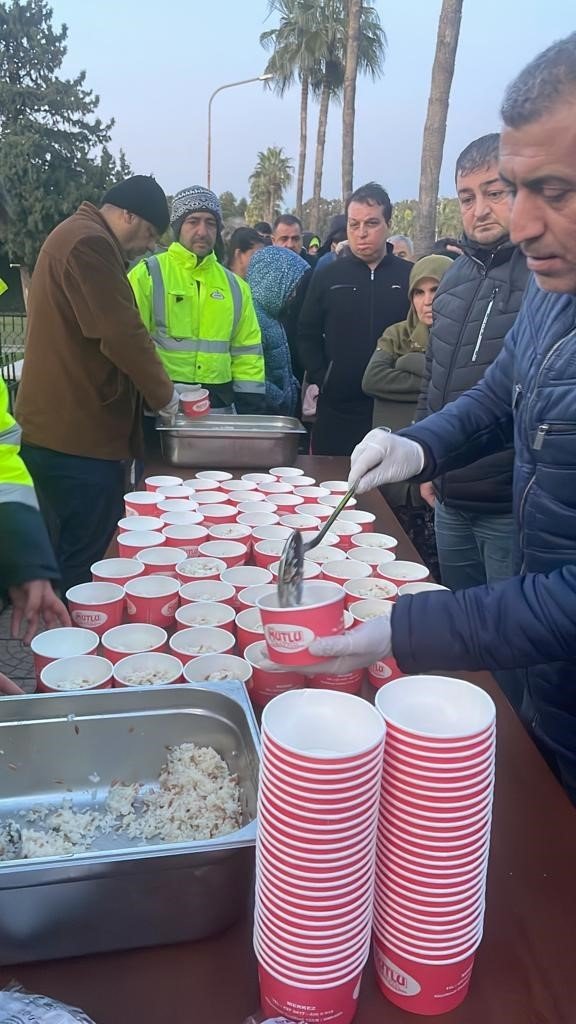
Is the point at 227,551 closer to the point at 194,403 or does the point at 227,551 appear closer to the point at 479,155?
the point at 194,403

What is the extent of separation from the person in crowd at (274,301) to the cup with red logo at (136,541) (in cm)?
268

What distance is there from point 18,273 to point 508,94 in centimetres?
2609

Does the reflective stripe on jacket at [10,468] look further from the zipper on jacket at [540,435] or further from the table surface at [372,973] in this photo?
the zipper on jacket at [540,435]

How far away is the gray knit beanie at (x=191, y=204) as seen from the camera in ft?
12.1

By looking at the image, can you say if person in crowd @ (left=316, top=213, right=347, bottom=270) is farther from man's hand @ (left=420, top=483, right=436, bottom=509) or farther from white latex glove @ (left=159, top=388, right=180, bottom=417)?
man's hand @ (left=420, top=483, right=436, bottom=509)

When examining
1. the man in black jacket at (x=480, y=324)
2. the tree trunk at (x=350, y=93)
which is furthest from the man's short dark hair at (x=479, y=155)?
the tree trunk at (x=350, y=93)

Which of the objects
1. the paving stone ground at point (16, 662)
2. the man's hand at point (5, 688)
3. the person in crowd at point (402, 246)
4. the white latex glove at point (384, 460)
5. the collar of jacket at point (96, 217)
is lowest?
the paving stone ground at point (16, 662)

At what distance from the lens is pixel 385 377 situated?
3.73m

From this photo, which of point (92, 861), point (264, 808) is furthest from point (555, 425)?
point (92, 861)

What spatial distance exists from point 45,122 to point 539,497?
3012 cm

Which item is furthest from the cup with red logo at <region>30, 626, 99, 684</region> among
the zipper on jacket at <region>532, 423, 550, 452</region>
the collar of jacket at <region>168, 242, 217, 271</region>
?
the collar of jacket at <region>168, 242, 217, 271</region>

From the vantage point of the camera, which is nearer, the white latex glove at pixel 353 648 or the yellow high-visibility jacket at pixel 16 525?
the white latex glove at pixel 353 648

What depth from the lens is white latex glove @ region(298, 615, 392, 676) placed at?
1070 mm

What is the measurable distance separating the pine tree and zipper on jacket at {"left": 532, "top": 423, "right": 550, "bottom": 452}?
25.8 metres
